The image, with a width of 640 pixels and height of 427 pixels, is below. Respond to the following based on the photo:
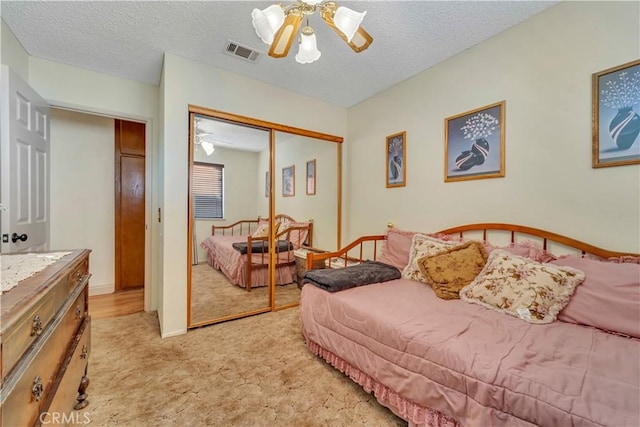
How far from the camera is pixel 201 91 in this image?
2.35m

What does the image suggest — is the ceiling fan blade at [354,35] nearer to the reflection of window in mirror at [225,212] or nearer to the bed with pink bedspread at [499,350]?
the reflection of window in mirror at [225,212]

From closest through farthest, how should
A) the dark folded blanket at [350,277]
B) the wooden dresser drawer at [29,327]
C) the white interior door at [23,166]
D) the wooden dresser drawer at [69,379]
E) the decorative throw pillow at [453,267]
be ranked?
the wooden dresser drawer at [29,327] < the wooden dresser drawer at [69,379] < the white interior door at [23,166] < the decorative throw pillow at [453,267] < the dark folded blanket at [350,277]

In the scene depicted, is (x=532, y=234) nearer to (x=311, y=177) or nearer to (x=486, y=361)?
(x=486, y=361)

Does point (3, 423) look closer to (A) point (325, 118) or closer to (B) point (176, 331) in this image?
(B) point (176, 331)

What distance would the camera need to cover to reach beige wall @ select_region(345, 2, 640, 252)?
150 centimetres

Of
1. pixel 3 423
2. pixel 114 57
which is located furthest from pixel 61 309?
pixel 114 57

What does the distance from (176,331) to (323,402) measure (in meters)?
1.47

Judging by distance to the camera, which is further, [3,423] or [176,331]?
[176,331]

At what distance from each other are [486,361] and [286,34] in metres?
1.96

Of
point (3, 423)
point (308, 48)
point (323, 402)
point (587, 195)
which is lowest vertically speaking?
point (323, 402)

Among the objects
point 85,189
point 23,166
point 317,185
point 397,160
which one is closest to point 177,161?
point 23,166

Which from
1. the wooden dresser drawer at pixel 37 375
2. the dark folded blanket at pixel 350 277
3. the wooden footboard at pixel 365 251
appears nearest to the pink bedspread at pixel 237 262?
the wooden footboard at pixel 365 251

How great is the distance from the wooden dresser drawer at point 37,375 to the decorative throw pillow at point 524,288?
1972 millimetres

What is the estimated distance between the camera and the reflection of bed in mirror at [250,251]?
269 cm
